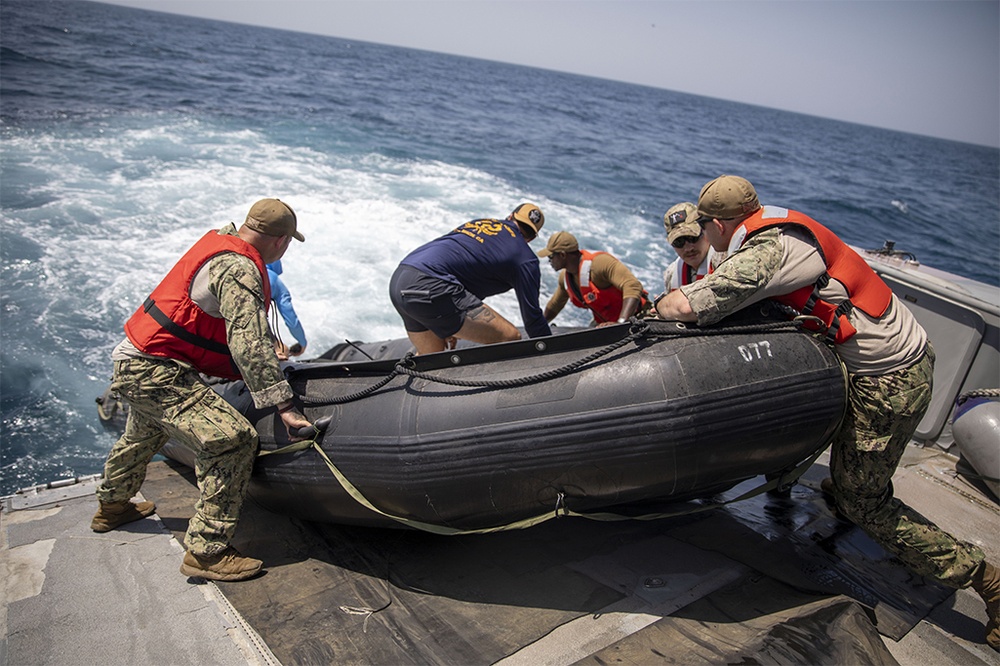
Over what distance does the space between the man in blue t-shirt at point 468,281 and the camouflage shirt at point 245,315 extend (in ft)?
3.19

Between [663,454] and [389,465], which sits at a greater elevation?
[663,454]

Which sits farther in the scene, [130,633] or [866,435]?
[866,435]

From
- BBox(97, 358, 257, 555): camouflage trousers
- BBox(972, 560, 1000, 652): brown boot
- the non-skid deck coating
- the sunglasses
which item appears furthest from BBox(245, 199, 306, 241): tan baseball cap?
BBox(972, 560, 1000, 652): brown boot

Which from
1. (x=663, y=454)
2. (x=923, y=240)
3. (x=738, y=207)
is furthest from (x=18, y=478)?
(x=923, y=240)

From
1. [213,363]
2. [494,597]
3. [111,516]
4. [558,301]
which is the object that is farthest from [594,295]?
[111,516]

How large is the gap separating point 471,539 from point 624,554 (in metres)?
0.69

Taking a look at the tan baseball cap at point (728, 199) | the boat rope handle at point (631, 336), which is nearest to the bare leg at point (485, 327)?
the boat rope handle at point (631, 336)

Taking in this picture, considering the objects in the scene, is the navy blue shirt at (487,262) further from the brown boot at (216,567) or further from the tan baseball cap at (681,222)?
the brown boot at (216,567)

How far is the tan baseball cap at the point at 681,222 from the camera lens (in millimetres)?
3672

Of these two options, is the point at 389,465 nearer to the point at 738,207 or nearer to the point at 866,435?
the point at 738,207

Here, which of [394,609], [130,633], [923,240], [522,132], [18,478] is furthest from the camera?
[522,132]

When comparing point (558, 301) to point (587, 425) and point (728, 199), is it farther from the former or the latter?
point (587, 425)

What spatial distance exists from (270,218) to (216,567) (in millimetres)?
1427

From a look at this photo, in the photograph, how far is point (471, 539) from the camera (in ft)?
10.3
